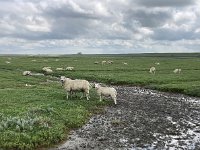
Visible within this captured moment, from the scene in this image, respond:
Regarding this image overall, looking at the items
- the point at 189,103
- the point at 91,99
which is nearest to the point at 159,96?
the point at 189,103

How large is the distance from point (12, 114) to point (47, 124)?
12.7 ft

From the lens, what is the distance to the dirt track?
21.0 metres

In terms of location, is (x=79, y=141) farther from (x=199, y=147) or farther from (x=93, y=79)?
(x=93, y=79)

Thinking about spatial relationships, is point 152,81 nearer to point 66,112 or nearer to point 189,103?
point 189,103

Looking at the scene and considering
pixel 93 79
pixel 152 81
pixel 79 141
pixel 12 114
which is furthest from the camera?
pixel 93 79

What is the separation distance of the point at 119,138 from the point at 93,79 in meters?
37.5

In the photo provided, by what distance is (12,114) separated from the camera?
25.4m

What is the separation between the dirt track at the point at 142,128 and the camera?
21.0m

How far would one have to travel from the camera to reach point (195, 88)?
4406 centimetres

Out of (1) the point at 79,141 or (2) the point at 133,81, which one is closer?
(1) the point at 79,141

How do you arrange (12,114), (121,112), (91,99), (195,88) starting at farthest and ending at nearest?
1. (195,88)
2. (91,99)
3. (121,112)
4. (12,114)

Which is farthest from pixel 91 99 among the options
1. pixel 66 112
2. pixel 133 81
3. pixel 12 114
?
pixel 133 81

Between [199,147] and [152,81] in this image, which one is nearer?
[199,147]

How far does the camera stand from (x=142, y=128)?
987 inches
